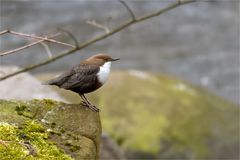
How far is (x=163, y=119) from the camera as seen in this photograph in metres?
7.00

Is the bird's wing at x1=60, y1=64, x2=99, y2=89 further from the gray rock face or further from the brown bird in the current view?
the gray rock face

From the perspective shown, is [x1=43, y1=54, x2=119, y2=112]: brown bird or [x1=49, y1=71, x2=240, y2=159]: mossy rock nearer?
[x1=43, y1=54, x2=119, y2=112]: brown bird

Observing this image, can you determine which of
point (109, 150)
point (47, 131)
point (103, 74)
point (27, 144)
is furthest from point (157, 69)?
point (27, 144)

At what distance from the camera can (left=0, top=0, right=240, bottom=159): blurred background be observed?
685 cm

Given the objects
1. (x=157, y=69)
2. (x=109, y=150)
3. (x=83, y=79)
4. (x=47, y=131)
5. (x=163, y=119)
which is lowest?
(x=157, y=69)

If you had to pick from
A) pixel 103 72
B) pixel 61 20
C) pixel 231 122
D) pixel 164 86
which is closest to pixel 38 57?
pixel 61 20

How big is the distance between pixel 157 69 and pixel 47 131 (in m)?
7.80

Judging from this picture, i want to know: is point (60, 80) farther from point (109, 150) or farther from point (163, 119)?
point (163, 119)

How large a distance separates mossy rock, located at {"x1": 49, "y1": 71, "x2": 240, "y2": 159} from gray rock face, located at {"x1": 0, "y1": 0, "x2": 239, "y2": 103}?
2.43 m

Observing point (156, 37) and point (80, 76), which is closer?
point (80, 76)

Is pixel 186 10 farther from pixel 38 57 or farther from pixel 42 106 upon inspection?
pixel 42 106

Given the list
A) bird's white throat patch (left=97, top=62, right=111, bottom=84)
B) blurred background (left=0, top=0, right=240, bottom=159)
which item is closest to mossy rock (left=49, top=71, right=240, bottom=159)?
blurred background (left=0, top=0, right=240, bottom=159)

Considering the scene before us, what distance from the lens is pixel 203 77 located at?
10.7 meters

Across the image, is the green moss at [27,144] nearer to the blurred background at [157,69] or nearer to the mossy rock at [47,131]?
the mossy rock at [47,131]
